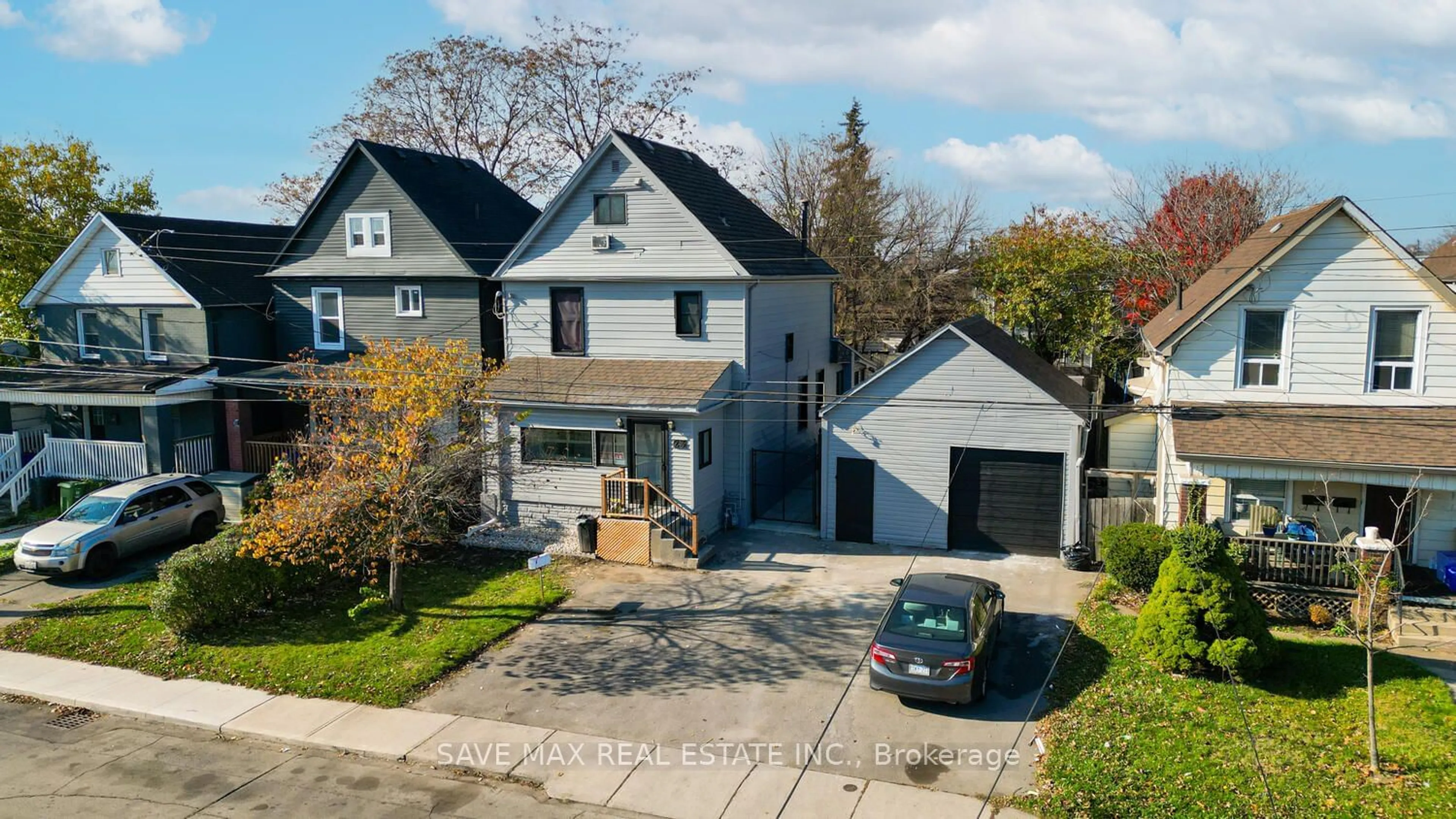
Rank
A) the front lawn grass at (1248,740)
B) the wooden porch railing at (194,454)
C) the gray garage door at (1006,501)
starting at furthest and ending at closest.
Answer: the wooden porch railing at (194,454)
the gray garage door at (1006,501)
the front lawn grass at (1248,740)

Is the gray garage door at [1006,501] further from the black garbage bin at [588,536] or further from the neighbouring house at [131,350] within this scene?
the neighbouring house at [131,350]

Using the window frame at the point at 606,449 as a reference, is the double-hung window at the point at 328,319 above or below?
above

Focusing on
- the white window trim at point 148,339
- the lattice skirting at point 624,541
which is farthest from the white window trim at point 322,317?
the lattice skirting at point 624,541

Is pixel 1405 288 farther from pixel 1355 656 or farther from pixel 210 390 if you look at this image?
pixel 210 390

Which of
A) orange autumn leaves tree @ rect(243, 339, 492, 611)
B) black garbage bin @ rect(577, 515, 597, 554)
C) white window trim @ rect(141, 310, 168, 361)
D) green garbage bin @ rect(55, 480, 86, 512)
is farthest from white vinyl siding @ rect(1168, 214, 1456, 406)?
green garbage bin @ rect(55, 480, 86, 512)

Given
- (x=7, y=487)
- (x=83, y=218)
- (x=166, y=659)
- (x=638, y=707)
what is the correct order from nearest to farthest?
1. (x=638, y=707)
2. (x=166, y=659)
3. (x=7, y=487)
4. (x=83, y=218)

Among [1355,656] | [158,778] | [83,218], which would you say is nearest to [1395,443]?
[1355,656]
